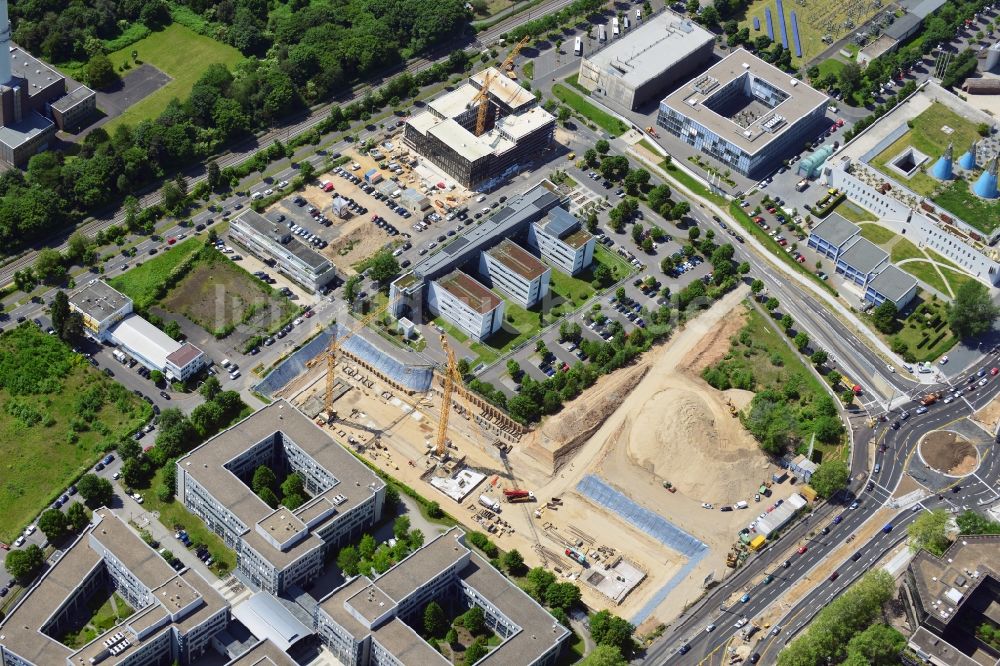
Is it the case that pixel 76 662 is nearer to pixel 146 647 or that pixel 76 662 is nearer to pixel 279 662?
pixel 146 647

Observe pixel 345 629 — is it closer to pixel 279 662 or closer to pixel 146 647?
pixel 279 662

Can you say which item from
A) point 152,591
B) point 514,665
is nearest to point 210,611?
point 152,591

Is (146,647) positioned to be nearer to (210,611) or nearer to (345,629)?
(210,611)

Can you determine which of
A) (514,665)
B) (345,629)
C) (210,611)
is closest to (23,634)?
(210,611)

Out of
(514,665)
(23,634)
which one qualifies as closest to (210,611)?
(23,634)

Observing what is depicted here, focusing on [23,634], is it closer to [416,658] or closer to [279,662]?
[279,662]

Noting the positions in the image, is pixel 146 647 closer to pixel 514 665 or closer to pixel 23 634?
pixel 23 634

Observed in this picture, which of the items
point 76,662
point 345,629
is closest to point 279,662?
point 345,629
